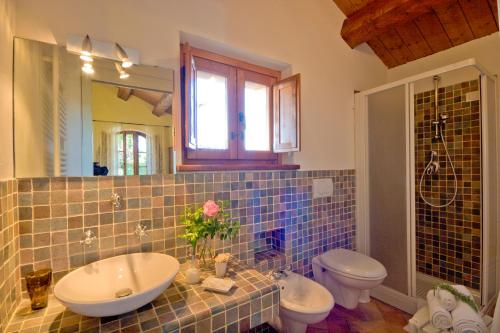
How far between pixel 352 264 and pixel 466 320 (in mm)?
696

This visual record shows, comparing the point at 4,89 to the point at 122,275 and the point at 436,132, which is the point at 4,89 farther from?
the point at 436,132

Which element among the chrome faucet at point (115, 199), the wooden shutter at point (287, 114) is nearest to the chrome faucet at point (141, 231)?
the chrome faucet at point (115, 199)

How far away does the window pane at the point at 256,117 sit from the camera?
2014mm

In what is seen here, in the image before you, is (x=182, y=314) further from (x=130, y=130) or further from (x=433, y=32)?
(x=433, y=32)

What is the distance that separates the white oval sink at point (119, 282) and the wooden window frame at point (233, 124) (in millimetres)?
584

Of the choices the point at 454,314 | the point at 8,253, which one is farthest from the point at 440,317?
the point at 8,253

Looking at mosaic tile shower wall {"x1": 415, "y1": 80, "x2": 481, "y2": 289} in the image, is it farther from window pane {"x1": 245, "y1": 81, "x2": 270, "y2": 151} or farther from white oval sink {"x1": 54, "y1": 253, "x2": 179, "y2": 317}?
white oval sink {"x1": 54, "y1": 253, "x2": 179, "y2": 317}

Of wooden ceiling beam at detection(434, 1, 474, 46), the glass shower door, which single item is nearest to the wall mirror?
the glass shower door

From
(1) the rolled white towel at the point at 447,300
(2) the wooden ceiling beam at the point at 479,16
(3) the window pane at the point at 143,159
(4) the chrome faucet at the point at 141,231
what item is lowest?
(1) the rolled white towel at the point at 447,300

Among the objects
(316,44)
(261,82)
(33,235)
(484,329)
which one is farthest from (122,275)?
(316,44)

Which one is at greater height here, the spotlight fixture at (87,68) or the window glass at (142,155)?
the spotlight fixture at (87,68)

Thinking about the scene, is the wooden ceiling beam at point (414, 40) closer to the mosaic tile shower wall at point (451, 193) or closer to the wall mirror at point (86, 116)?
the mosaic tile shower wall at point (451, 193)

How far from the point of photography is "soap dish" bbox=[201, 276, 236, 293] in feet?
3.42

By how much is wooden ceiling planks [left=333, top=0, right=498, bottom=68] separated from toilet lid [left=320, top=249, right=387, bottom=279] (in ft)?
7.02
